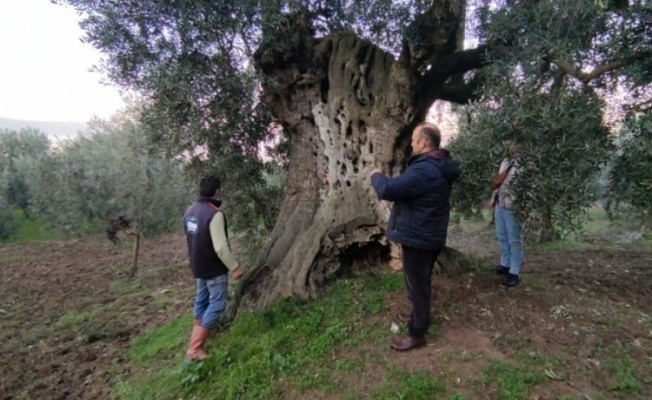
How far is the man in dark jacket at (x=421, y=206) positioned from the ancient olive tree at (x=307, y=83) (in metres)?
1.85

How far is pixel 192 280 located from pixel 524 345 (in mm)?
9190

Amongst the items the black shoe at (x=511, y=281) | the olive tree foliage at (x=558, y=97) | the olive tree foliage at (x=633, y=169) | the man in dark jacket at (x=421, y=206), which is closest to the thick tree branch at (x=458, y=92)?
the olive tree foliage at (x=558, y=97)

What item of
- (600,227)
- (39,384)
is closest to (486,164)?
(39,384)

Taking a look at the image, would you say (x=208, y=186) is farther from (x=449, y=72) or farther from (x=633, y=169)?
(x=633, y=169)

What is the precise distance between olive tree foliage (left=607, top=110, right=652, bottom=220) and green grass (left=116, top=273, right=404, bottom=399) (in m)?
3.05

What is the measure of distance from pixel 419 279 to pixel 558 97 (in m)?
2.85

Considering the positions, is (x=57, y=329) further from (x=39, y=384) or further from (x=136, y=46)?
(x=136, y=46)

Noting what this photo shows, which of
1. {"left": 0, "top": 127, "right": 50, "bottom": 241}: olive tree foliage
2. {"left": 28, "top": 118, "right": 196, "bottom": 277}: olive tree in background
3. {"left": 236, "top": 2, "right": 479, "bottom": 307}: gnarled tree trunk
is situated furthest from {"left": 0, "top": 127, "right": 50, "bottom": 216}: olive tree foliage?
Result: {"left": 236, "top": 2, "right": 479, "bottom": 307}: gnarled tree trunk

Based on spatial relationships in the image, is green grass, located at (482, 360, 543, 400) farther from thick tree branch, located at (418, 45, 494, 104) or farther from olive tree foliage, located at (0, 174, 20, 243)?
olive tree foliage, located at (0, 174, 20, 243)

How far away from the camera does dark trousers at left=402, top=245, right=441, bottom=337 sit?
433 cm

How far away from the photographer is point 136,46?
6695 millimetres

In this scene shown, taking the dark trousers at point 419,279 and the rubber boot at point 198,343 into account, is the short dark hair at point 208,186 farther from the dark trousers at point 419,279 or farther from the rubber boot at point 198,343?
the dark trousers at point 419,279

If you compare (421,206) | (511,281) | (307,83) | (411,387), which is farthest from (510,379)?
(307,83)

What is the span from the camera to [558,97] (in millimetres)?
5199
